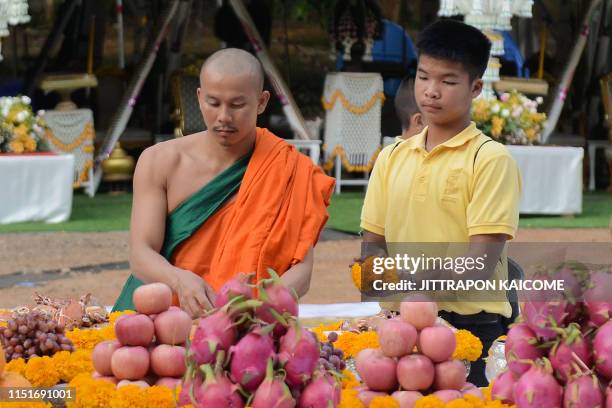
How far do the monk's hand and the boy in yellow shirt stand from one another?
1.77ft

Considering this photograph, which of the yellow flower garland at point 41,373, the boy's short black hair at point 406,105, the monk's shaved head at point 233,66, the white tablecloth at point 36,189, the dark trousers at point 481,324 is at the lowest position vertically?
the white tablecloth at point 36,189

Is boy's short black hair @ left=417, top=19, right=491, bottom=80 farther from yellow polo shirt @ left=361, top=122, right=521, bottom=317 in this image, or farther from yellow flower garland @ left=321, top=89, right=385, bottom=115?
yellow flower garland @ left=321, top=89, right=385, bottom=115

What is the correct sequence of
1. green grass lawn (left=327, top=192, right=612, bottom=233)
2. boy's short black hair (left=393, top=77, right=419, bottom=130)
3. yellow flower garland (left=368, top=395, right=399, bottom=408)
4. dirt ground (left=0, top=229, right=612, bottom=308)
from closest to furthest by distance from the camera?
1. yellow flower garland (left=368, top=395, right=399, bottom=408)
2. boy's short black hair (left=393, top=77, right=419, bottom=130)
3. dirt ground (left=0, top=229, right=612, bottom=308)
4. green grass lawn (left=327, top=192, right=612, bottom=233)

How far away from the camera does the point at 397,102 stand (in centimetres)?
507

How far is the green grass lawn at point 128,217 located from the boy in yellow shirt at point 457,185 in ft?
22.2

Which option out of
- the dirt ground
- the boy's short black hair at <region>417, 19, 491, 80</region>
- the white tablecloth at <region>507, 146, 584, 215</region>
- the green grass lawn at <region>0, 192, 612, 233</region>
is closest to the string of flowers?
the boy's short black hair at <region>417, 19, 491, 80</region>

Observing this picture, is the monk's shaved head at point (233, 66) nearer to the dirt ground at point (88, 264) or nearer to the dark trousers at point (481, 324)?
the dark trousers at point (481, 324)

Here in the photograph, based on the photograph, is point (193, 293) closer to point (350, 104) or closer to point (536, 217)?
point (536, 217)

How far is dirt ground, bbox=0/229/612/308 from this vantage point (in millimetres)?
7828

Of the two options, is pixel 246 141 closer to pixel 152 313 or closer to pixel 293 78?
pixel 152 313

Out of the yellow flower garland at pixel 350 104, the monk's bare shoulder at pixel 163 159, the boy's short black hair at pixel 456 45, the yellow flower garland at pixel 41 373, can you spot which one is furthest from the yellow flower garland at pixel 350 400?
the yellow flower garland at pixel 350 104

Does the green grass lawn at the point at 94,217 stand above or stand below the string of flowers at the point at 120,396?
below

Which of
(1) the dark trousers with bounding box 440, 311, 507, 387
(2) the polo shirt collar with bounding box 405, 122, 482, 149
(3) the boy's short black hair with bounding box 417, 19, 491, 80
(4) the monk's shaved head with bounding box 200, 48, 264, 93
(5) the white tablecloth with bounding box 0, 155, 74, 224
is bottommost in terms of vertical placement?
(5) the white tablecloth with bounding box 0, 155, 74, 224

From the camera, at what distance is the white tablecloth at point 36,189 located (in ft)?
33.8
